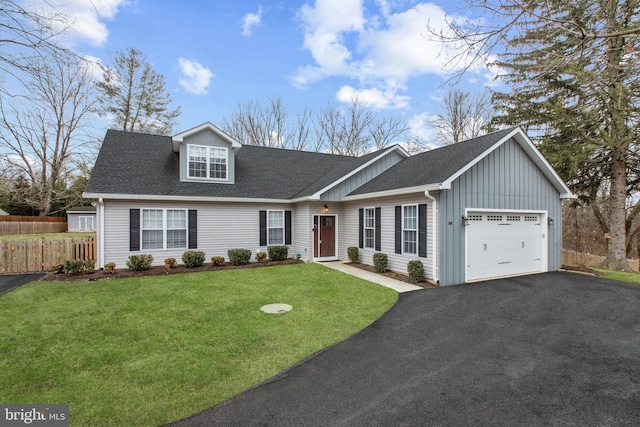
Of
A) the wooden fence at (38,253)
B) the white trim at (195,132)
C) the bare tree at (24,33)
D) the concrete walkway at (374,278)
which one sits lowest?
the concrete walkway at (374,278)

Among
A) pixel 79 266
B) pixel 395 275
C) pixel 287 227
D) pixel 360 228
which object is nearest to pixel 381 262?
pixel 395 275

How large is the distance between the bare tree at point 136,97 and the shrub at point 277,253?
19.7m

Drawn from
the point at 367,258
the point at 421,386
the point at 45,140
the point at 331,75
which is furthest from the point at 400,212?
the point at 45,140

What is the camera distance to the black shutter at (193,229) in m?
11.7

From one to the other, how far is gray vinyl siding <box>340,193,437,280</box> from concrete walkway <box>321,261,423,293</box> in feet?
2.60

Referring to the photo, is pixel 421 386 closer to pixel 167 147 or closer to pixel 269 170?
pixel 269 170

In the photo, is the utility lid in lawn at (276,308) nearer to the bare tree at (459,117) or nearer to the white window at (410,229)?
the white window at (410,229)

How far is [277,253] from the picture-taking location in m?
12.5

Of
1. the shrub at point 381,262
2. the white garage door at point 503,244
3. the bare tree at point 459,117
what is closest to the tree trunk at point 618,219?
the white garage door at point 503,244

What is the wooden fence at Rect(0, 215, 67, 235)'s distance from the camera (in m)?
26.5

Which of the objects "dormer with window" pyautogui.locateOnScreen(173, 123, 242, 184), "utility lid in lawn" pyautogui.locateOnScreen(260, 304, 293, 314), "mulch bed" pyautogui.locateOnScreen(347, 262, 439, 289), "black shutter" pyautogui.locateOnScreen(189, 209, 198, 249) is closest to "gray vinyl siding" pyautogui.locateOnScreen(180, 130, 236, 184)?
"dormer with window" pyautogui.locateOnScreen(173, 123, 242, 184)

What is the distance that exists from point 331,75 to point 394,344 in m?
20.4

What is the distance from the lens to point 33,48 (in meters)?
4.49

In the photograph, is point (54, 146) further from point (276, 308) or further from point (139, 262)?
point (276, 308)
